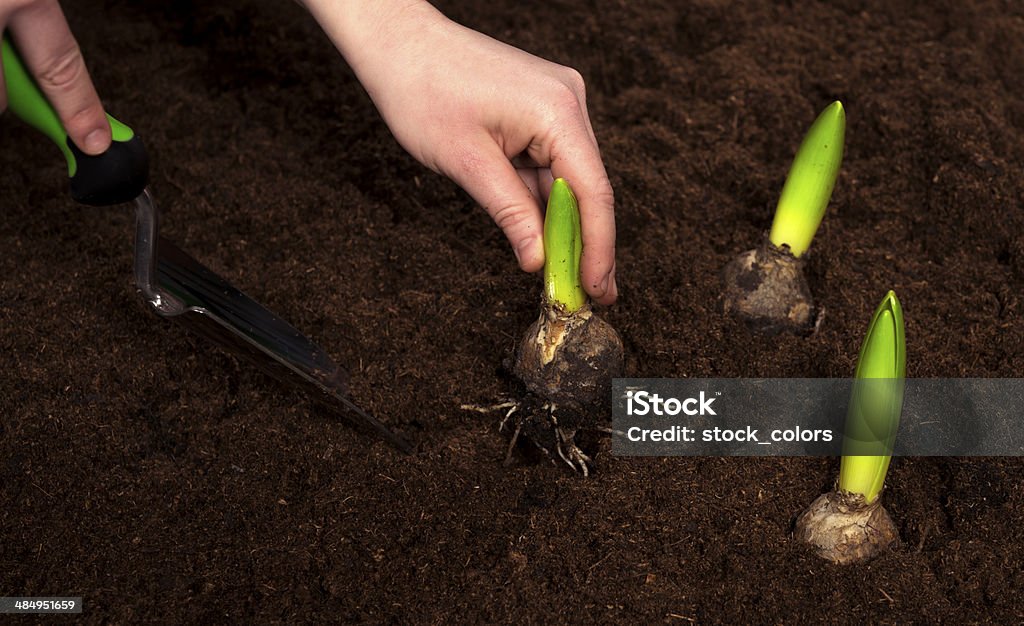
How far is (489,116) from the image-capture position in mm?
1399

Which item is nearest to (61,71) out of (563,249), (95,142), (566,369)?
(95,142)

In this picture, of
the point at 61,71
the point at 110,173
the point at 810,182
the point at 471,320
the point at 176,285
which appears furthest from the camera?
the point at 471,320

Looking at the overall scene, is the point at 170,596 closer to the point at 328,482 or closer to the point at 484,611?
the point at 328,482

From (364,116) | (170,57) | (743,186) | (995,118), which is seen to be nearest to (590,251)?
(743,186)

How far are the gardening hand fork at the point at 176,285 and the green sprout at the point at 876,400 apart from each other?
0.66 m

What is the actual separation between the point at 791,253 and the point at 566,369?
17.3 inches

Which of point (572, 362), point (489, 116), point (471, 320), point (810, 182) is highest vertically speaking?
point (489, 116)

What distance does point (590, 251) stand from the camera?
55.8 inches

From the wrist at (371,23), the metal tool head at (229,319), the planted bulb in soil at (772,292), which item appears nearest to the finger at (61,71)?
the metal tool head at (229,319)

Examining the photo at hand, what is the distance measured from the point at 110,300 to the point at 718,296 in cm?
106

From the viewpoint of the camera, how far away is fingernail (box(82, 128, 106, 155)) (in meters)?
1.30

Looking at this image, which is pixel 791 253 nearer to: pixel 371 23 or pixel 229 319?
pixel 371 23

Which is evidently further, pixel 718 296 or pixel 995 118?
pixel 995 118

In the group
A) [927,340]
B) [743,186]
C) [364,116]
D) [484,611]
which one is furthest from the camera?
[364,116]
